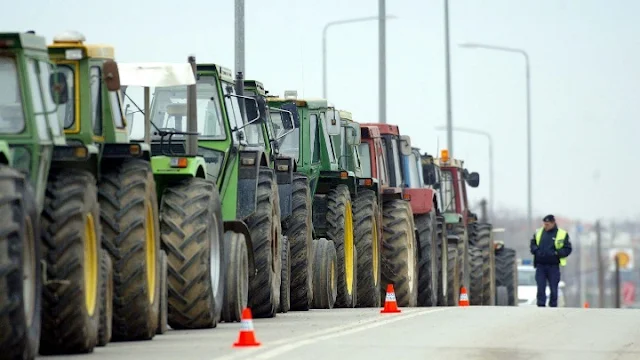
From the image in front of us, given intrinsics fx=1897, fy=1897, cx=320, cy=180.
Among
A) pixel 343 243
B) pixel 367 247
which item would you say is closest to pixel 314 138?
pixel 343 243

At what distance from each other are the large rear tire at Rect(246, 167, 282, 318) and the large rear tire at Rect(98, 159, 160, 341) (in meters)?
4.62

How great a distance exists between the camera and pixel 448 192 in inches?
1619

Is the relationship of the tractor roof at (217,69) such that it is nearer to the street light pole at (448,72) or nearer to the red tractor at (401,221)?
the red tractor at (401,221)

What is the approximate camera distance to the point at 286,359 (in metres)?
14.2

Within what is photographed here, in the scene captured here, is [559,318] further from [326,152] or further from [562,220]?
[562,220]

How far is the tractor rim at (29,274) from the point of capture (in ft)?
43.9

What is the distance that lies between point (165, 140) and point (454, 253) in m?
15.6

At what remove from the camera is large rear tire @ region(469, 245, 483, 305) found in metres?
39.1

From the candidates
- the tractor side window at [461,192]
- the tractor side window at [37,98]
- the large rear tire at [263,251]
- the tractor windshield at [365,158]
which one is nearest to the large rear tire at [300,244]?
the large rear tire at [263,251]

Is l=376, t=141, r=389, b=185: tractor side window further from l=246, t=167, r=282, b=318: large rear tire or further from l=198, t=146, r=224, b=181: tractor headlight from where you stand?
l=198, t=146, r=224, b=181: tractor headlight

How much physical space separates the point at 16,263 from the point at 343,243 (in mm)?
14370

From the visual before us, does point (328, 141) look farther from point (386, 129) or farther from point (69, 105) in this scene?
point (69, 105)

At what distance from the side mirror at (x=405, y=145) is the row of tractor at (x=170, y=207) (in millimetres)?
1071

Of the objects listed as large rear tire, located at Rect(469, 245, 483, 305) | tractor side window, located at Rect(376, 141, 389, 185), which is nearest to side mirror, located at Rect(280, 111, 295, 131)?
tractor side window, located at Rect(376, 141, 389, 185)
